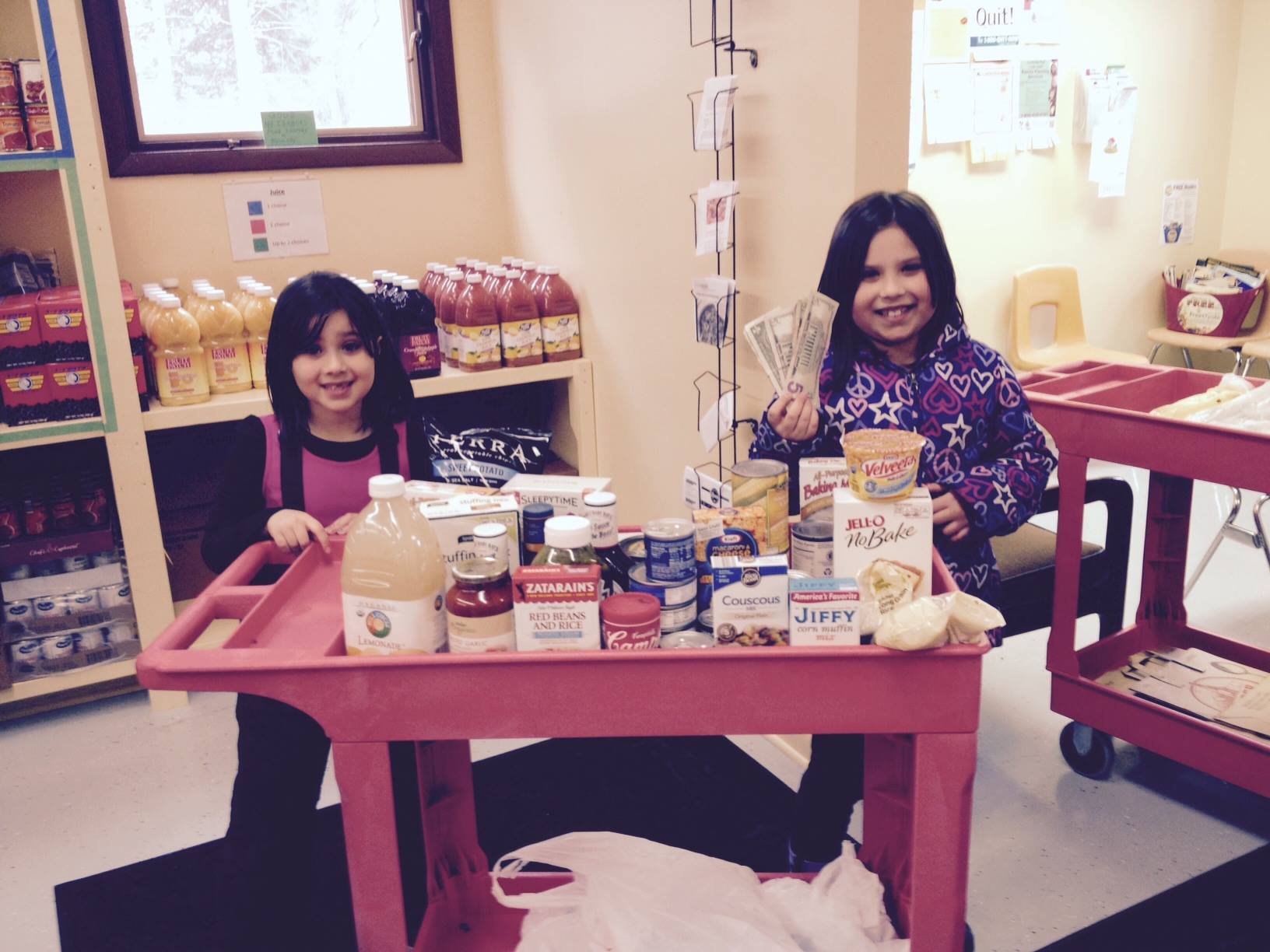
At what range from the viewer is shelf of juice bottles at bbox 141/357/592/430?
273cm

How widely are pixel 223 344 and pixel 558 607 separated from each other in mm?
2113

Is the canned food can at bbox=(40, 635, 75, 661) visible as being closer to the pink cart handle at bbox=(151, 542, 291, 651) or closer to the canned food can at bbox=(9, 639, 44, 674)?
the canned food can at bbox=(9, 639, 44, 674)

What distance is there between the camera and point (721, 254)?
2.34 m

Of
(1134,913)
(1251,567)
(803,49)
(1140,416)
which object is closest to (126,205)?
(803,49)

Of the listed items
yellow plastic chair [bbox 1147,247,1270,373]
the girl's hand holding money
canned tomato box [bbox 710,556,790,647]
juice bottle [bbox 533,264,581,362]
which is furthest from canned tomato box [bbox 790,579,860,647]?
yellow plastic chair [bbox 1147,247,1270,373]

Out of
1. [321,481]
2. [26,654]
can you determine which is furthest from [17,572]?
[321,481]

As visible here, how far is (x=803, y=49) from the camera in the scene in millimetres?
1946

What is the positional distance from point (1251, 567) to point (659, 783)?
2.40 m

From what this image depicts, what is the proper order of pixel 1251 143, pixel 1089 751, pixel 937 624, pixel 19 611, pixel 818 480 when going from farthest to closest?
pixel 1251 143
pixel 19 611
pixel 1089 751
pixel 818 480
pixel 937 624

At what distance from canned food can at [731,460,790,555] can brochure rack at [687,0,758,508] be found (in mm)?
895

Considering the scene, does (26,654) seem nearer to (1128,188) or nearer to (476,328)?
(476,328)

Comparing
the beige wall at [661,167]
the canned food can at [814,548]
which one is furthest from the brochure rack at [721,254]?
the canned food can at [814,548]

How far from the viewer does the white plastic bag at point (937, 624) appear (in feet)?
3.42

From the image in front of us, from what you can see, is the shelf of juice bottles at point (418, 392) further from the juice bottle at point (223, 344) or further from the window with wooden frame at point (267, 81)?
the window with wooden frame at point (267, 81)
